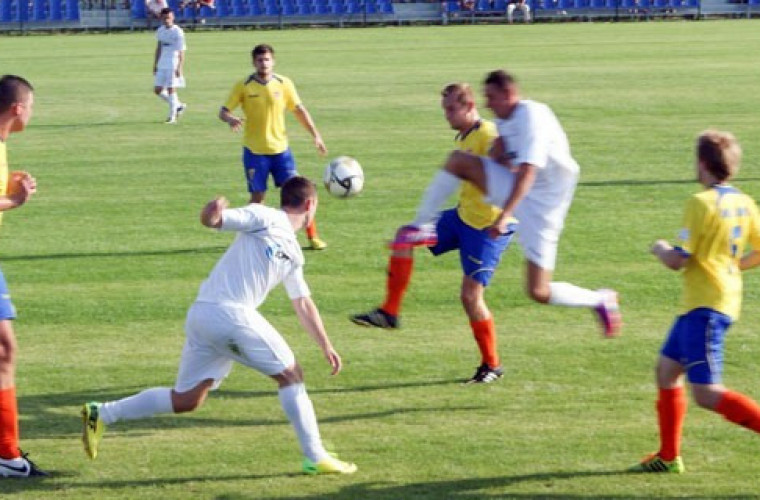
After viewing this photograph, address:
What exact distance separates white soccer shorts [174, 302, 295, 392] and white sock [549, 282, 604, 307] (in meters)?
2.48

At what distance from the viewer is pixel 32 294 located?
1391cm

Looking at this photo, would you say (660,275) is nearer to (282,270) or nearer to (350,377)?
(350,377)

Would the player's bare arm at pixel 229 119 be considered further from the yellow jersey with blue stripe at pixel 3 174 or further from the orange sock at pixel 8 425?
the orange sock at pixel 8 425

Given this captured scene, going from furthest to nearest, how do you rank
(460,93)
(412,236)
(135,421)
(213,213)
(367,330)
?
(367,330) < (460,93) < (412,236) < (135,421) < (213,213)

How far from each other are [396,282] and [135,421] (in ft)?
7.68

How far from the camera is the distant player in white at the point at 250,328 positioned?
26.9 feet

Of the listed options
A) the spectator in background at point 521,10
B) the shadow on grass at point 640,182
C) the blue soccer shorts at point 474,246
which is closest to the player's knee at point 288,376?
the blue soccer shorts at point 474,246

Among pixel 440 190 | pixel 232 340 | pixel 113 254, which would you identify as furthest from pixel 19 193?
pixel 113 254

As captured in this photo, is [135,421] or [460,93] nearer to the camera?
[135,421]

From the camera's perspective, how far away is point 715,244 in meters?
7.88

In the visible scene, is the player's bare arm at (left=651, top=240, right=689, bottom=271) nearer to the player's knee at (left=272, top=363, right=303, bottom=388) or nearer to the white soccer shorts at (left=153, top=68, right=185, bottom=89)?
the player's knee at (left=272, top=363, right=303, bottom=388)

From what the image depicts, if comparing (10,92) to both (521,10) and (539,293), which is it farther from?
(521,10)

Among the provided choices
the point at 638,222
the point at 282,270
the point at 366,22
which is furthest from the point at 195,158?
the point at 366,22

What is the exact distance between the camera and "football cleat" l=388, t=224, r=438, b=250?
416 inches
